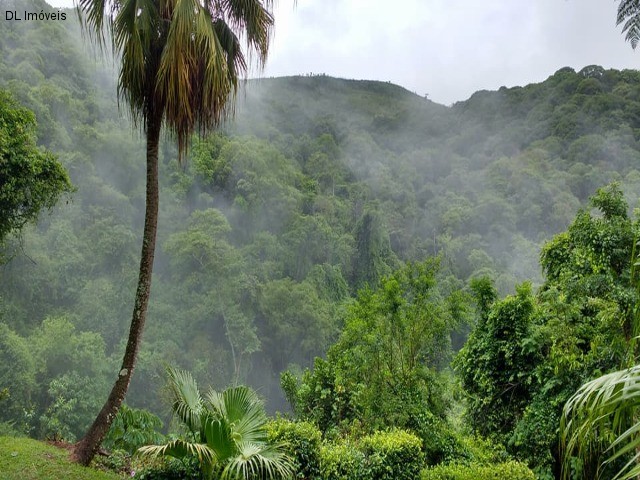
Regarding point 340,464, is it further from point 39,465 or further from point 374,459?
point 39,465

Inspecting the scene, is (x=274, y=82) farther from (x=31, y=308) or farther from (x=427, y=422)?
(x=427, y=422)

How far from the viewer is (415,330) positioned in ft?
23.8

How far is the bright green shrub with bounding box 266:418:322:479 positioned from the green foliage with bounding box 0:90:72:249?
4560 mm

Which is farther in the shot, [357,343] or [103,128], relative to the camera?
[103,128]

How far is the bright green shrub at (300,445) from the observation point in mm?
4848

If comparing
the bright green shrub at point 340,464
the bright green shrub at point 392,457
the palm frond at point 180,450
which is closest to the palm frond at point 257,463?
the palm frond at point 180,450

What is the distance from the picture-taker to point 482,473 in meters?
4.53

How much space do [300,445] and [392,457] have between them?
37.4 inches

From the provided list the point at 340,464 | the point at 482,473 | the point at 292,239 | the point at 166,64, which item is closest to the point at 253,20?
the point at 166,64

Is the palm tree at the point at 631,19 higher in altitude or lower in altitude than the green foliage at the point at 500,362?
higher

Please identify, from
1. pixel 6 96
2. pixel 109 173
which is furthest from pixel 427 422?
pixel 109 173

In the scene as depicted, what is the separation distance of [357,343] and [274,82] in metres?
64.4

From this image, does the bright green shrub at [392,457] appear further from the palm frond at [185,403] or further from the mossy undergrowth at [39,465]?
the mossy undergrowth at [39,465]

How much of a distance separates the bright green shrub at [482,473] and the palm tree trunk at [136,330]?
10.1 ft
